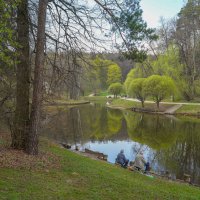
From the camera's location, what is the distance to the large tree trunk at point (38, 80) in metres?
9.70

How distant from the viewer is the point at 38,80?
975 centimetres

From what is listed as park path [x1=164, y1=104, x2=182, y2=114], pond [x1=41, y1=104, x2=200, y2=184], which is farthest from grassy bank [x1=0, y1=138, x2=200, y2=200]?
park path [x1=164, y1=104, x2=182, y2=114]

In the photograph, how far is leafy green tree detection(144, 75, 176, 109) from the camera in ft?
156

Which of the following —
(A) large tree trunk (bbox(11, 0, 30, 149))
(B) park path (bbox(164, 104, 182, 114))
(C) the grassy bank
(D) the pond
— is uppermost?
(A) large tree trunk (bbox(11, 0, 30, 149))

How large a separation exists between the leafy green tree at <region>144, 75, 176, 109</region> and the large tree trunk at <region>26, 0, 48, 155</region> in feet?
129

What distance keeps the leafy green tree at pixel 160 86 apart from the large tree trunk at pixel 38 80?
39.4m

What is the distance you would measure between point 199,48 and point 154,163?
1554 inches

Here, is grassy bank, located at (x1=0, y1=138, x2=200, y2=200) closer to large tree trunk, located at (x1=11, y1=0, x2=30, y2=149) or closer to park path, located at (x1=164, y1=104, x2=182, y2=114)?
large tree trunk, located at (x1=11, y1=0, x2=30, y2=149)

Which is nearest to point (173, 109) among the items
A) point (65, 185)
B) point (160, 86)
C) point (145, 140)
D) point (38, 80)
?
point (160, 86)

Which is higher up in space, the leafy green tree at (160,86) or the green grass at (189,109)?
the leafy green tree at (160,86)

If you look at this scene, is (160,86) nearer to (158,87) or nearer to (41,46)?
(158,87)

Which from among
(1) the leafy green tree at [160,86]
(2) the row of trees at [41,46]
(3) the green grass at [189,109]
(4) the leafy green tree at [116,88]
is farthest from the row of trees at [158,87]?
(2) the row of trees at [41,46]

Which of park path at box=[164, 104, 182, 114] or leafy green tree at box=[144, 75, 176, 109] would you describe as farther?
leafy green tree at box=[144, 75, 176, 109]

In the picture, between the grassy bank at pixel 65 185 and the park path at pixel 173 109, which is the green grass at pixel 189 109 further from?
the grassy bank at pixel 65 185
